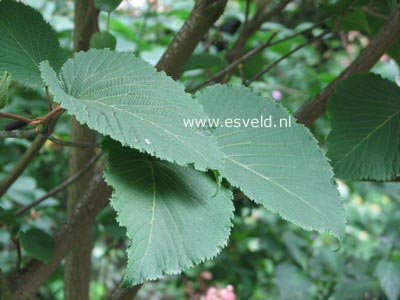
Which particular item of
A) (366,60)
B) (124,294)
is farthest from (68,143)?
(366,60)

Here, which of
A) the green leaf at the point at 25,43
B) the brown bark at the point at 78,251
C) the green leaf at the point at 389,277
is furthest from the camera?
the green leaf at the point at 389,277

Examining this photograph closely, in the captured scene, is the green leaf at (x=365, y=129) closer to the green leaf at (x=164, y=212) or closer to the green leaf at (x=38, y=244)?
the green leaf at (x=164, y=212)

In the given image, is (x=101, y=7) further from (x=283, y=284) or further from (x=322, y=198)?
(x=283, y=284)

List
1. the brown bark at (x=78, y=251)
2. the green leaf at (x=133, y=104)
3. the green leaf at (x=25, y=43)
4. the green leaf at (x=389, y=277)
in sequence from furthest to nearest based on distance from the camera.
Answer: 1. the green leaf at (x=389, y=277)
2. the brown bark at (x=78, y=251)
3. the green leaf at (x=25, y=43)
4. the green leaf at (x=133, y=104)

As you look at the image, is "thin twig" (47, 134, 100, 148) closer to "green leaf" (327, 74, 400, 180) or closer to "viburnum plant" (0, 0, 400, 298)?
"viburnum plant" (0, 0, 400, 298)

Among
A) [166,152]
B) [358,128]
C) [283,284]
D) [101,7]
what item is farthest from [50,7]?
[166,152]

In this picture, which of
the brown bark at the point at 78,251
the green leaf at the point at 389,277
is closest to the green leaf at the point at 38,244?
the brown bark at the point at 78,251
